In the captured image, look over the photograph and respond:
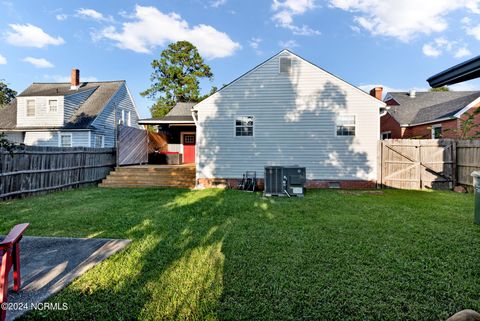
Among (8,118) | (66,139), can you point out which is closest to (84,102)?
(66,139)

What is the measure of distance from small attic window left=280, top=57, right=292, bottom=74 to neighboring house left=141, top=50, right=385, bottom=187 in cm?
4

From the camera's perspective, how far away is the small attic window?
398 inches

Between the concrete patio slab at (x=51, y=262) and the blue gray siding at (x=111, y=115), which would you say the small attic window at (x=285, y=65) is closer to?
the concrete patio slab at (x=51, y=262)

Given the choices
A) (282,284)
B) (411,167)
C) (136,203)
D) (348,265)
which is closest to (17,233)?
(282,284)

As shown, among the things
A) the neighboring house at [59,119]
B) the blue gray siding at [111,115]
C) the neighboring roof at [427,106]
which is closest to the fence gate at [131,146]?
the blue gray siding at [111,115]

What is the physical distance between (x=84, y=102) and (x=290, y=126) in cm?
1528

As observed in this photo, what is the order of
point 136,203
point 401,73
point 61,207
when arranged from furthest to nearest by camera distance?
point 401,73, point 136,203, point 61,207

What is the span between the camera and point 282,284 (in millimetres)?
2703

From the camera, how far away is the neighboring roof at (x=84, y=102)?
15711 mm

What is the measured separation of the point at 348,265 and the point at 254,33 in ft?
57.6

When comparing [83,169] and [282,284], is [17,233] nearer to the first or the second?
[282,284]

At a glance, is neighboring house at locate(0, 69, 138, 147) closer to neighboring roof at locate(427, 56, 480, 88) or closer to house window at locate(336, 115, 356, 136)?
house window at locate(336, 115, 356, 136)

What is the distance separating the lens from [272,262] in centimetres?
328

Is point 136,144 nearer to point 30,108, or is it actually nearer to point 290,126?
point 30,108
